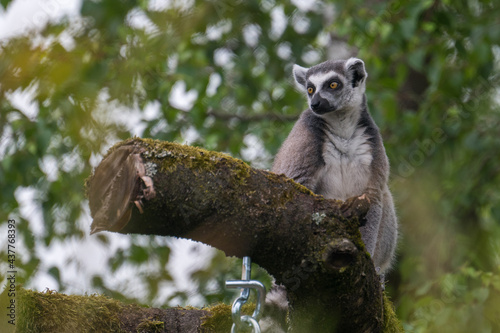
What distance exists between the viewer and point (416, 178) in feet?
23.0

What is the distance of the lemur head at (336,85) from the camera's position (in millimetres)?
4551

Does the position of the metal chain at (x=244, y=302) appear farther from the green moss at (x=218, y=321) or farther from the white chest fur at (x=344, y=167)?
the white chest fur at (x=344, y=167)

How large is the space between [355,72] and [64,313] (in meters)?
3.19

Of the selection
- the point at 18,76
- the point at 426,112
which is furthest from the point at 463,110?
the point at 18,76

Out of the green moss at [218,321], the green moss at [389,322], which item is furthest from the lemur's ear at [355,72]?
the green moss at [218,321]

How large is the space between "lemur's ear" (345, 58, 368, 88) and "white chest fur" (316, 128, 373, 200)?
0.65m

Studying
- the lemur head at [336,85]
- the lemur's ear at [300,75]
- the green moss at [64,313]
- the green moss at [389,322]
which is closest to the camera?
the green moss at [64,313]

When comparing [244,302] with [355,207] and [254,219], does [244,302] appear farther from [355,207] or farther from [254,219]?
[355,207]

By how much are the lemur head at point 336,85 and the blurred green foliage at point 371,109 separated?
3.63ft

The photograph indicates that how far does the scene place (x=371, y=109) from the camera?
239 inches

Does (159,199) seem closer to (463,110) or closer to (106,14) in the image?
(106,14)

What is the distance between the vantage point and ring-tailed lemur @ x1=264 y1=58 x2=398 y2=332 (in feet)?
13.7

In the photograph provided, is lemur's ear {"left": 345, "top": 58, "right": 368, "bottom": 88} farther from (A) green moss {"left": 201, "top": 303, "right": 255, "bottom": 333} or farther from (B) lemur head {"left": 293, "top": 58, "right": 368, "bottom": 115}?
(A) green moss {"left": 201, "top": 303, "right": 255, "bottom": 333}

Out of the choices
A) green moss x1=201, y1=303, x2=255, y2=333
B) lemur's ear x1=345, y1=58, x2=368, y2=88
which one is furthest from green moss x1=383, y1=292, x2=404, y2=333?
lemur's ear x1=345, y1=58, x2=368, y2=88
